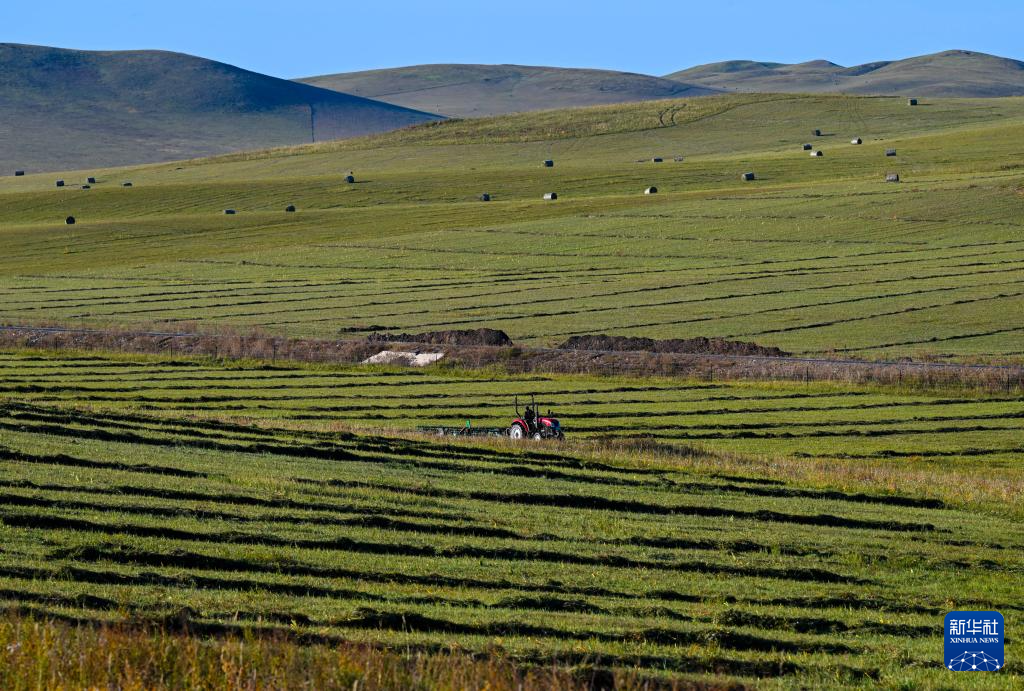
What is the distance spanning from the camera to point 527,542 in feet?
65.9

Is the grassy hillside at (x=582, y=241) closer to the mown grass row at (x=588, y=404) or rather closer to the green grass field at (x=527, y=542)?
the mown grass row at (x=588, y=404)

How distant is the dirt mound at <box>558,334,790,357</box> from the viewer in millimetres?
52062

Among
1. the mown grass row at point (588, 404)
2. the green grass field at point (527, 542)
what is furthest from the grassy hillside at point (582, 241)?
the green grass field at point (527, 542)

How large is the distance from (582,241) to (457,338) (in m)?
36.3

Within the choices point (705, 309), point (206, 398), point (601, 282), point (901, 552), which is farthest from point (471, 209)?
point (901, 552)

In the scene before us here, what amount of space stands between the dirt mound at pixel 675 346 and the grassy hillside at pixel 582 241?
7.53ft

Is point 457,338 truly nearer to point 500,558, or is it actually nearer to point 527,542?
point 527,542

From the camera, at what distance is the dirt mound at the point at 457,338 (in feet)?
181

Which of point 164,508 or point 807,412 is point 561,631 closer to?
point 164,508

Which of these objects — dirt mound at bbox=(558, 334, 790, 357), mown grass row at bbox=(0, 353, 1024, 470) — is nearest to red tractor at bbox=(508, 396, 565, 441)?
mown grass row at bbox=(0, 353, 1024, 470)

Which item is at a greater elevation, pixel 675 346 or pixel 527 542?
pixel 527 542

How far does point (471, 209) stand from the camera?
111 metres

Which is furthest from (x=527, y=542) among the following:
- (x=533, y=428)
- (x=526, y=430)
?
(x=533, y=428)

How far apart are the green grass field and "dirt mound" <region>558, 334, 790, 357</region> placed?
528 inches
